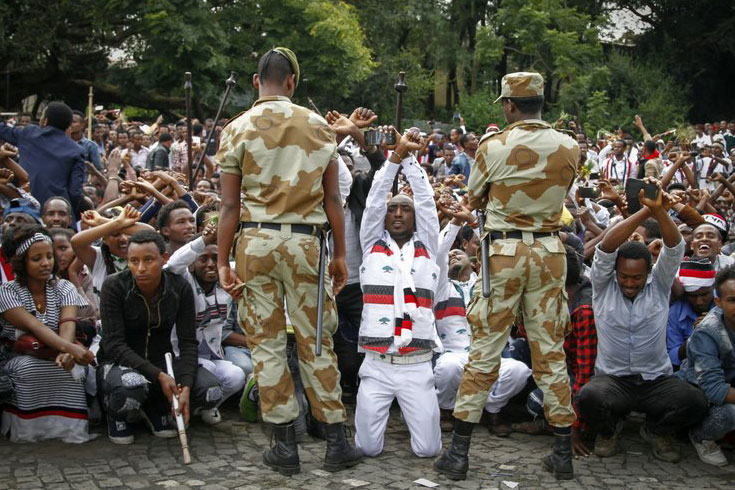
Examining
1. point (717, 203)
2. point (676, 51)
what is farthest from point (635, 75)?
point (717, 203)

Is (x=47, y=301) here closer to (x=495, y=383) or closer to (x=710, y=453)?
(x=495, y=383)

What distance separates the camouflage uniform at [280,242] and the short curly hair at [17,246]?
1557 mm

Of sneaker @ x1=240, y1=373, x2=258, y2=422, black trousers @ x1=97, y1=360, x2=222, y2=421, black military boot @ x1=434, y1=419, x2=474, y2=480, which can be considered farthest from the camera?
sneaker @ x1=240, y1=373, x2=258, y2=422

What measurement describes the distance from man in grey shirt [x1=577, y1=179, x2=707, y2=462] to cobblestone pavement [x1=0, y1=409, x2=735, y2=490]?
23cm

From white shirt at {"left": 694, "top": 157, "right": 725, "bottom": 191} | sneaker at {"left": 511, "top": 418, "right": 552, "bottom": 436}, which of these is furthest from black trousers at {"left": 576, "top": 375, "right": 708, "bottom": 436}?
white shirt at {"left": 694, "top": 157, "right": 725, "bottom": 191}

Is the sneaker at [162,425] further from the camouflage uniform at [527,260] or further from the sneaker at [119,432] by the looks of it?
the camouflage uniform at [527,260]

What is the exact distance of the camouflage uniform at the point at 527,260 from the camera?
4832mm

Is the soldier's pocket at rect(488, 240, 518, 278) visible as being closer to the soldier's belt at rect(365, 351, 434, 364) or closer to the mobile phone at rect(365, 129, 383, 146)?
the soldier's belt at rect(365, 351, 434, 364)

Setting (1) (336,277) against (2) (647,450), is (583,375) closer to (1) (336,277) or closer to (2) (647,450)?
(2) (647,450)

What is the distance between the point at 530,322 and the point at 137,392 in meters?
2.52

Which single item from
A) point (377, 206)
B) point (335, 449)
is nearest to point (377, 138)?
point (377, 206)

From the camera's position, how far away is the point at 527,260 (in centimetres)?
482

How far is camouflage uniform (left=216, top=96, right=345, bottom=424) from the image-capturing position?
471cm

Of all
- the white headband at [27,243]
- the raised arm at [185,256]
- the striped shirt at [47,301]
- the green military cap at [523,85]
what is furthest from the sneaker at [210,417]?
the green military cap at [523,85]
